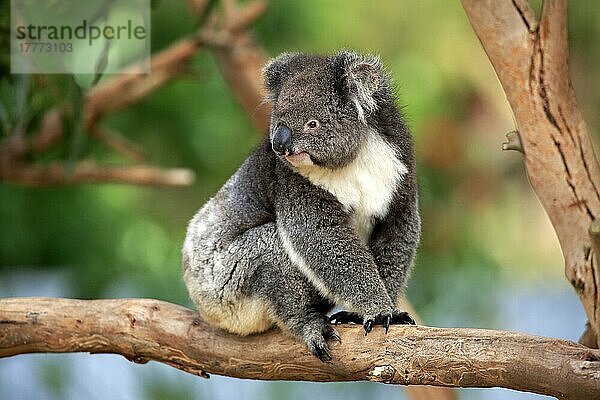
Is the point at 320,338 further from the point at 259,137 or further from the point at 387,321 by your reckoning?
the point at 259,137

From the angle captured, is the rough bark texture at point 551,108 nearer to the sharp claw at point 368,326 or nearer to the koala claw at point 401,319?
the koala claw at point 401,319

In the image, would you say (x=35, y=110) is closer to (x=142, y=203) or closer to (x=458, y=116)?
(x=142, y=203)

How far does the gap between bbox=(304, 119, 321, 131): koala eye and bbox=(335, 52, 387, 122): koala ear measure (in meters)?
0.13

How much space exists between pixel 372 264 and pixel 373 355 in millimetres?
286

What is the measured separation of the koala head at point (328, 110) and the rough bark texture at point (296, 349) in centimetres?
52

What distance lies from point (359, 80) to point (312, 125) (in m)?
0.19

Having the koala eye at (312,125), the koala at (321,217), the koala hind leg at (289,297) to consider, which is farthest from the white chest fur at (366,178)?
the koala hind leg at (289,297)

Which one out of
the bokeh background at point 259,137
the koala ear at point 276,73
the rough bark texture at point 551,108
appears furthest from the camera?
the bokeh background at point 259,137

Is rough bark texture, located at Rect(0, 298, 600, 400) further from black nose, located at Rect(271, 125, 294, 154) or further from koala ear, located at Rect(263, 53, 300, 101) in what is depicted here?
koala ear, located at Rect(263, 53, 300, 101)

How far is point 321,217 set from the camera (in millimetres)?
2537

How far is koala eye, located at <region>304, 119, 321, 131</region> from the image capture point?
2506 millimetres

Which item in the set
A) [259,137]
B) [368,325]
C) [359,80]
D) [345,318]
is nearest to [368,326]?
[368,325]

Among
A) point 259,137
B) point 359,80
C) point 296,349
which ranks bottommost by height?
point 296,349

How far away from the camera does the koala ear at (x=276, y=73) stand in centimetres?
271
